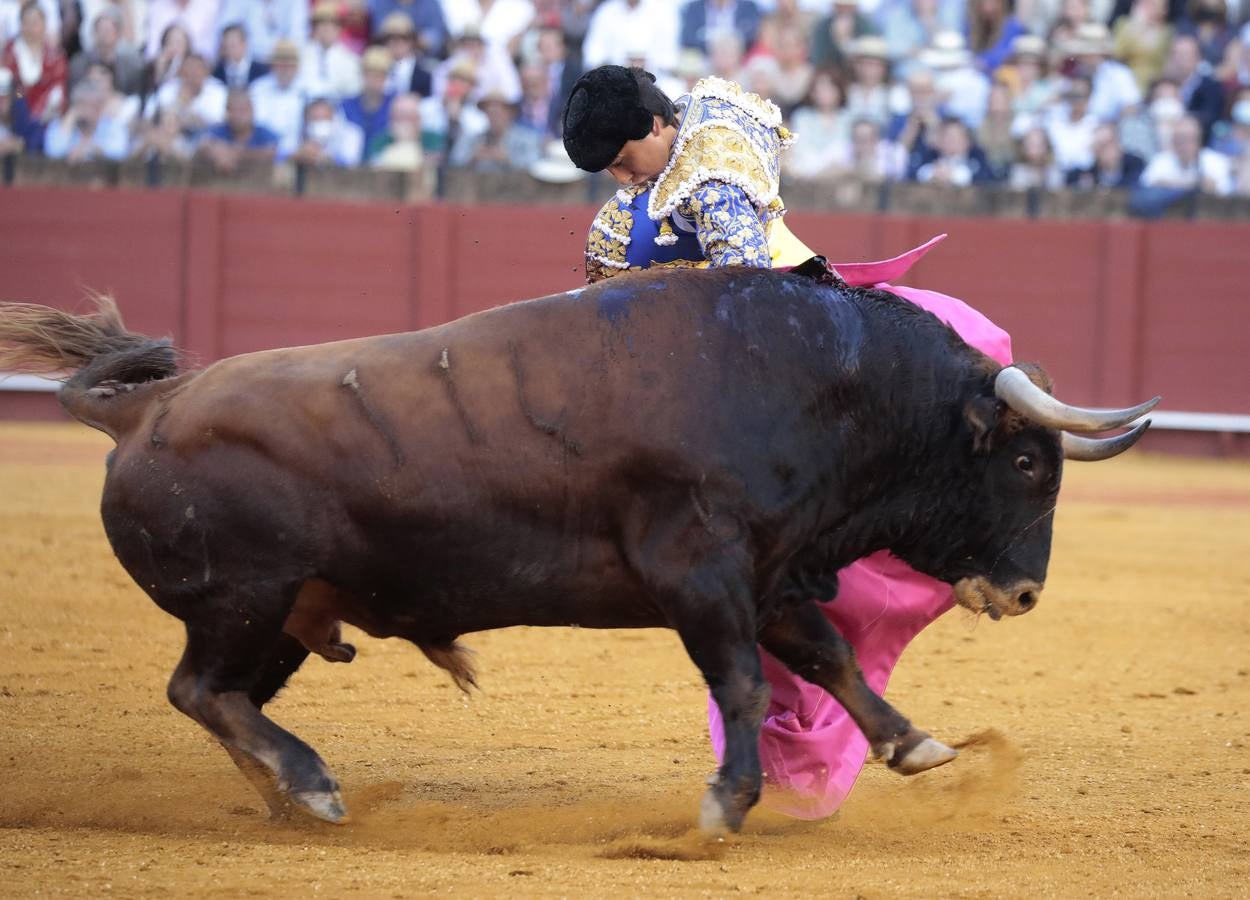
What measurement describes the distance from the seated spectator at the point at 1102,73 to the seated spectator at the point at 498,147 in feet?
10.4

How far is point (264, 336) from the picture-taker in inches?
435

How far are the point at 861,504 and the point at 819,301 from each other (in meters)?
0.38

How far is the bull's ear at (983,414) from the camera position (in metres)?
3.12

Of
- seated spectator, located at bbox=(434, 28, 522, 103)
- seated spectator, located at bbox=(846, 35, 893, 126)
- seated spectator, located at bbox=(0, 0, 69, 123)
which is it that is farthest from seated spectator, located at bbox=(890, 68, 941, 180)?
seated spectator, located at bbox=(0, 0, 69, 123)

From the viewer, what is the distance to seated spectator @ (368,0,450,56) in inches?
400

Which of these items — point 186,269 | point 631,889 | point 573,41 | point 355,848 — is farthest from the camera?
point 186,269

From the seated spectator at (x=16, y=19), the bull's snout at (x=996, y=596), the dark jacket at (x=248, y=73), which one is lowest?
the bull's snout at (x=996, y=596)

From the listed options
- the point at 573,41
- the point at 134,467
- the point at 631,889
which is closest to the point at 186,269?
the point at 573,41

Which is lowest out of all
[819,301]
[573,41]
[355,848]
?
[355,848]

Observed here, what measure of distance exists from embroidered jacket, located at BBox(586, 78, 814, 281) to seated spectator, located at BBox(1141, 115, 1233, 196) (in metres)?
7.30

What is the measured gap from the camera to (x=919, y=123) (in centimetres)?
1003

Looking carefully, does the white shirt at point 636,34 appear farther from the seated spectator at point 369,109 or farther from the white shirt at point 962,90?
the white shirt at point 962,90

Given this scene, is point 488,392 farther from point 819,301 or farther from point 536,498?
point 819,301

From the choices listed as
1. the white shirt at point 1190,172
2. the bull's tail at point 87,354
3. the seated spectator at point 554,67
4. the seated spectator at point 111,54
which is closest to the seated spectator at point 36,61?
the seated spectator at point 111,54
